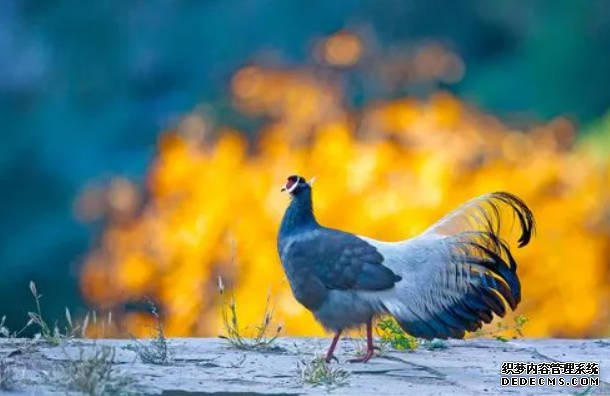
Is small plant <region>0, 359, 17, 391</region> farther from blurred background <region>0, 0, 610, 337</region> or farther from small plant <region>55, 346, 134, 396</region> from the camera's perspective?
blurred background <region>0, 0, 610, 337</region>

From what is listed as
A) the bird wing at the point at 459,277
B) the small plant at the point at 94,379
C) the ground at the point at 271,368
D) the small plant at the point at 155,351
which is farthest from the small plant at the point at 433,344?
the small plant at the point at 94,379

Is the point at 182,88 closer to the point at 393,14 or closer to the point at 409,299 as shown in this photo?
the point at 393,14

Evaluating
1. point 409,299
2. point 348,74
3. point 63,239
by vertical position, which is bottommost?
point 409,299

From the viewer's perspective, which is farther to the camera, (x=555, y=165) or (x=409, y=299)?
(x=555, y=165)

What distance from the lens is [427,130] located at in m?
7.59

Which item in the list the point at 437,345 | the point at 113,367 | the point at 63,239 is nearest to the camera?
the point at 113,367

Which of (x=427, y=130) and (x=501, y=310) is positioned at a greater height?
(x=427, y=130)

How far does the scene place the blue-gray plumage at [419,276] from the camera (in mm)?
4824

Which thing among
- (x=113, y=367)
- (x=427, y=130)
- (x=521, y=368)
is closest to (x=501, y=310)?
(x=521, y=368)

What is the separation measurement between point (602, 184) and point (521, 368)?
2899 mm

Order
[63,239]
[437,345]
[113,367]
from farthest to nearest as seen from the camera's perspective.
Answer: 1. [63,239]
2. [437,345]
3. [113,367]

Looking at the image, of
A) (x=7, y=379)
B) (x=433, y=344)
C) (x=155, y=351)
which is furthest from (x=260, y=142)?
(x=7, y=379)

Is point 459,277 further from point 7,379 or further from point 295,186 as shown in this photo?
point 7,379

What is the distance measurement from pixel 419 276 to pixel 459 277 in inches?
6.4
